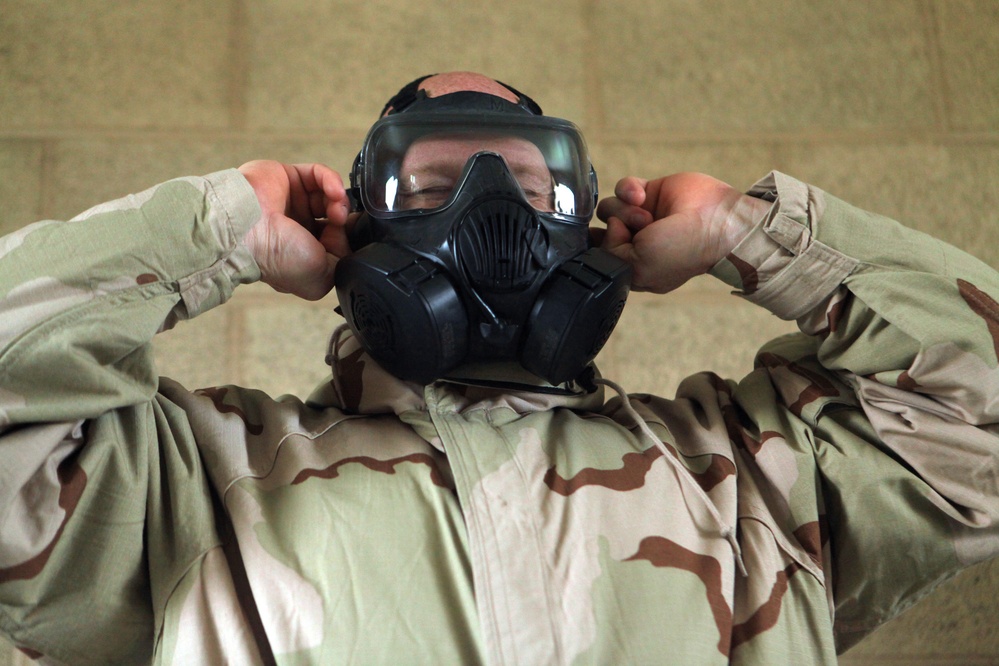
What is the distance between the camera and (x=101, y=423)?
3.24 ft

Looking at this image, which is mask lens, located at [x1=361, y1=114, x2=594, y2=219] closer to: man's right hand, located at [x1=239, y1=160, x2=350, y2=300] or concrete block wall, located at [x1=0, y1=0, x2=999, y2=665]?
man's right hand, located at [x1=239, y1=160, x2=350, y2=300]

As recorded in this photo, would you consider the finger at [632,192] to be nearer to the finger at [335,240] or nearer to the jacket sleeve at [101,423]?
the finger at [335,240]

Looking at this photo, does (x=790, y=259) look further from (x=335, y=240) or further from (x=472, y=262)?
(x=335, y=240)

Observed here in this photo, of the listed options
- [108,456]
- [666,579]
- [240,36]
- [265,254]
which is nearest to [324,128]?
[240,36]

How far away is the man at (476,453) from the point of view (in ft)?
3.18

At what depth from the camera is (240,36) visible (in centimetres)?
209

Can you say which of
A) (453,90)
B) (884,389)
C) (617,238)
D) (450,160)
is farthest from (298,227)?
(884,389)

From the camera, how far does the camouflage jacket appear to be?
3.17 ft

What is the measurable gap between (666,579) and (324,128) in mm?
1336

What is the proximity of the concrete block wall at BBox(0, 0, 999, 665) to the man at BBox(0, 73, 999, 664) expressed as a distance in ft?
2.38

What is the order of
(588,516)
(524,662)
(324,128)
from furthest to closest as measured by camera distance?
(324,128)
(588,516)
(524,662)

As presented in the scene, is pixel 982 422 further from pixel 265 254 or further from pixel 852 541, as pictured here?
pixel 265 254

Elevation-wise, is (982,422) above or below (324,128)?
below

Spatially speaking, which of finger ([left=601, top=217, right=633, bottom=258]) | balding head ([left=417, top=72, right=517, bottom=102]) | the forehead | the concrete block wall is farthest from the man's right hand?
the concrete block wall
